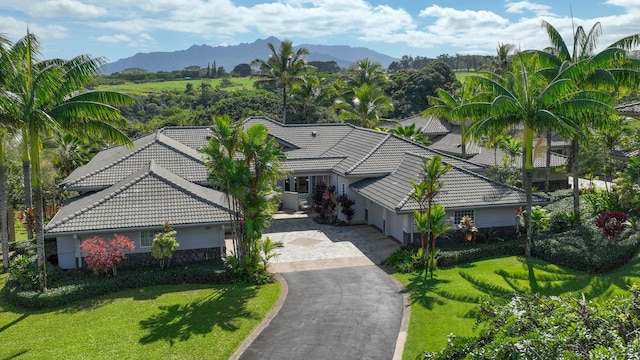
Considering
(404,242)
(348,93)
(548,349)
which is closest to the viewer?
(548,349)

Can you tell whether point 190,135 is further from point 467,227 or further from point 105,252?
point 467,227

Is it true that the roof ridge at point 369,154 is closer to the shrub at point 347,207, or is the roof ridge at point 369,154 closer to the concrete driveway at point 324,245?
the shrub at point 347,207

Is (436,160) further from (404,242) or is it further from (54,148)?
(54,148)

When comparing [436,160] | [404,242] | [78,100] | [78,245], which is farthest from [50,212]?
[436,160]

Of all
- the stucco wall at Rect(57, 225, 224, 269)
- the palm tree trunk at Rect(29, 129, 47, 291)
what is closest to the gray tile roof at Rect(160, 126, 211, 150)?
the stucco wall at Rect(57, 225, 224, 269)

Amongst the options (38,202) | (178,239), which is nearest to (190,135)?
(178,239)

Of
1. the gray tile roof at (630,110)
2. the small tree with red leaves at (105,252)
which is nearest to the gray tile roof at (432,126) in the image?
the gray tile roof at (630,110)
